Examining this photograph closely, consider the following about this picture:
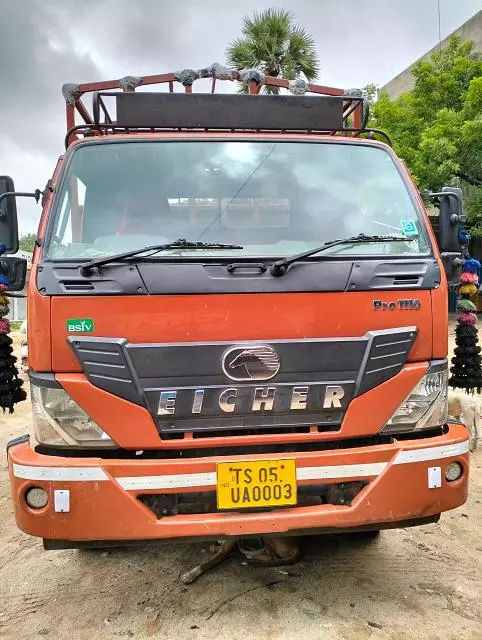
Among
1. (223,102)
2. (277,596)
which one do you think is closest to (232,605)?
(277,596)

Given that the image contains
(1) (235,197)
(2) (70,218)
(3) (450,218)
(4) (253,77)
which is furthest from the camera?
(4) (253,77)

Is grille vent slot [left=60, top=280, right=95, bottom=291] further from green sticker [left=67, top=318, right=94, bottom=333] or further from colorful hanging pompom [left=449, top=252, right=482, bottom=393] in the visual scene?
colorful hanging pompom [left=449, top=252, right=482, bottom=393]

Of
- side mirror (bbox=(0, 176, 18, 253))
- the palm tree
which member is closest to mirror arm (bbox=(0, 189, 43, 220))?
side mirror (bbox=(0, 176, 18, 253))

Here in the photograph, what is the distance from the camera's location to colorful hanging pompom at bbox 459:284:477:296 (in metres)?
3.60

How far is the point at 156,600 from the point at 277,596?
635 mm

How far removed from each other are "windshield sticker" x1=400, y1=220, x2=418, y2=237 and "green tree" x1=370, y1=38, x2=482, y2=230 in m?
11.3

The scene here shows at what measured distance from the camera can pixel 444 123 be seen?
1357 cm

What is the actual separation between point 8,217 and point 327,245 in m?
1.82

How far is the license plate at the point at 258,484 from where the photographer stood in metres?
2.39

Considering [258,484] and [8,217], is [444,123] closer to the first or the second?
[8,217]

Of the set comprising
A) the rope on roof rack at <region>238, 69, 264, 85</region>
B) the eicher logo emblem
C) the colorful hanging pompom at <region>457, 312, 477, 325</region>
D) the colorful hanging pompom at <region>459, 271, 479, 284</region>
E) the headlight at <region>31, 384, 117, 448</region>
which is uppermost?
the rope on roof rack at <region>238, 69, 264, 85</region>

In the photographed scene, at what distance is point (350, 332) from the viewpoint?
2553mm

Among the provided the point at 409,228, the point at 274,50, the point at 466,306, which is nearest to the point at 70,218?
the point at 409,228

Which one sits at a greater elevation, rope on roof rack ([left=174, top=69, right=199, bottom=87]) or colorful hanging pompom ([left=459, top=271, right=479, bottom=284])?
rope on roof rack ([left=174, top=69, right=199, bottom=87])
